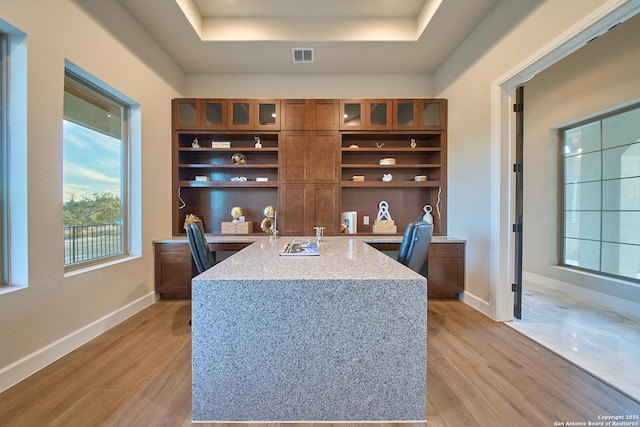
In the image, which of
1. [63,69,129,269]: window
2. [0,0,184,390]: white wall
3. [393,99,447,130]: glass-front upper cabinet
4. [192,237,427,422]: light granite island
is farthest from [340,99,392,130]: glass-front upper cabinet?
[192,237,427,422]: light granite island

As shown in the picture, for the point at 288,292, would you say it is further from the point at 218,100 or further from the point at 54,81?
the point at 218,100

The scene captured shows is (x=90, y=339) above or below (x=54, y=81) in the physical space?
below

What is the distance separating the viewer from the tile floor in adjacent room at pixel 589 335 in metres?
1.75

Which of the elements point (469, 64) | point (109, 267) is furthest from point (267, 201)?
point (469, 64)

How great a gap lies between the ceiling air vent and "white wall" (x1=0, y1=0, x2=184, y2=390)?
1781 mm

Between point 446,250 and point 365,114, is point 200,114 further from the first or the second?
point 446,250

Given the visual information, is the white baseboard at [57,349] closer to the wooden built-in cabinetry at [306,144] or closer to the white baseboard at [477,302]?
the wooden built-in cabinetry at [306,144]

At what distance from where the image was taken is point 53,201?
1940mm

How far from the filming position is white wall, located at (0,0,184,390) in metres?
1.70

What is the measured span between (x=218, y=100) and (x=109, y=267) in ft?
8.07

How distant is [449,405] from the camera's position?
1.48 metres

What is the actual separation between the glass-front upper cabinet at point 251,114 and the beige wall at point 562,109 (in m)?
3.91

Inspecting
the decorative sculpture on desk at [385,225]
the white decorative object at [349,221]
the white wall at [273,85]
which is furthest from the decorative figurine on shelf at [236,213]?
the decorative sculpture on desk at [385,225]

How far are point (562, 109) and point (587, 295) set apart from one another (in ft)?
8.30
